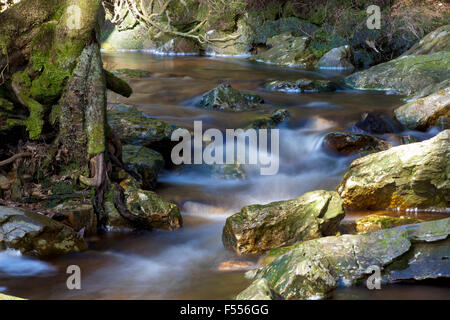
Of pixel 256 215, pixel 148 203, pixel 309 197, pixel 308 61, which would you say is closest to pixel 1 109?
pixel 148 203

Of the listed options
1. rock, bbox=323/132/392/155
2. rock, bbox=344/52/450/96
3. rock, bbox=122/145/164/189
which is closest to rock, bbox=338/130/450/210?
rock, bbox=323/132/392/155

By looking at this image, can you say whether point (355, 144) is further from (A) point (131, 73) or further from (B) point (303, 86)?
(A) point (131, 73)

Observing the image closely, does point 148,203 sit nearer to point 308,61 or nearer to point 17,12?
point 17,12

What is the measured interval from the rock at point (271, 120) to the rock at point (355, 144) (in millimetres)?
1441

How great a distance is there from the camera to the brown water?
462 centimetres

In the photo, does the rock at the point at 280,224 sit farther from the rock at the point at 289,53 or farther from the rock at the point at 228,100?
the rock at the point at 289,53

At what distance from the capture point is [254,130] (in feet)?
31.3

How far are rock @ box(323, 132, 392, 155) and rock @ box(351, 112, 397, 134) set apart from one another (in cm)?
96

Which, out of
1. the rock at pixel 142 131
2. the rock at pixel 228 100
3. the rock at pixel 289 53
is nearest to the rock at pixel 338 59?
the rock at pixel 289 53

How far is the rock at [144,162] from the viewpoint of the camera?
729cm

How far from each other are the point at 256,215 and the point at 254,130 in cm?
421

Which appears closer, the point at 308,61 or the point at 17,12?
the point at 17,12
